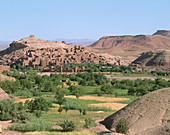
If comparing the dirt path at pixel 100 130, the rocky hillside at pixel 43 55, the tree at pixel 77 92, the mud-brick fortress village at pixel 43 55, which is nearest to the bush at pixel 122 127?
the dirt path at pixel 100 130

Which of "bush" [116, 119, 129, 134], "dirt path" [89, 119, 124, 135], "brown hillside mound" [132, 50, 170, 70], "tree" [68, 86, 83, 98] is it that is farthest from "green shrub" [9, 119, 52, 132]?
"brown hillside mound" [132, 50, 170, 70]

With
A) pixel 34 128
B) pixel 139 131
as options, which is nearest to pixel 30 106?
pixel 34 128

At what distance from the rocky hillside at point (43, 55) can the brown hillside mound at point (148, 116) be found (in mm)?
96950

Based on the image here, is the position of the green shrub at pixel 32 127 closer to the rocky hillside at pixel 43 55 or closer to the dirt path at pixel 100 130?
the dirt path at pixel 100 130

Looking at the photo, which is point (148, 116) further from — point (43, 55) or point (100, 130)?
point (43, 55)

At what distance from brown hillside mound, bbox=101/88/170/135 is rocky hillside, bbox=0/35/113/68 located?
97.0 m

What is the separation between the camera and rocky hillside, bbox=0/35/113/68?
119094mm

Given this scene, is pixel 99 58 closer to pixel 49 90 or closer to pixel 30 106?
pixel 49 90

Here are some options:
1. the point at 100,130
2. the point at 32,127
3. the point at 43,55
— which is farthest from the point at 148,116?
the point at 43,55

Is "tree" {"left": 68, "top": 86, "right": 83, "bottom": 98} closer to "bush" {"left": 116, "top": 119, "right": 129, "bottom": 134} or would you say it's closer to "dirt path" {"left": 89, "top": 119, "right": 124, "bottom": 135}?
"dirt path" {"left": 89, "top": 119, "right": 124, "bottom": 135}

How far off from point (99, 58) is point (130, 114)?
118944 mm

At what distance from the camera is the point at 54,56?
130875 mm

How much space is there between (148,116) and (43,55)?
4592 inches

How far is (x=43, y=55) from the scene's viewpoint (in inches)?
5187
